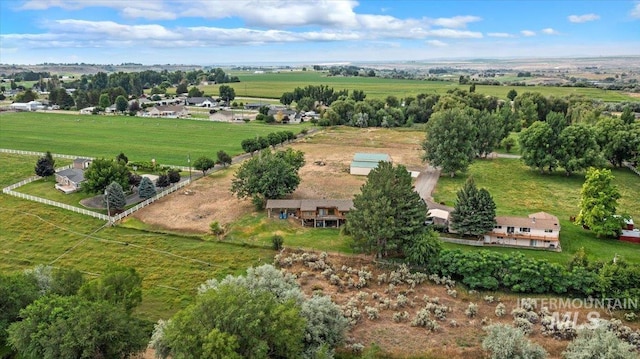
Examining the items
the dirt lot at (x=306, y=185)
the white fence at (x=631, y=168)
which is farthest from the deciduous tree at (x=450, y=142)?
the white fence at (x=631, y=168)

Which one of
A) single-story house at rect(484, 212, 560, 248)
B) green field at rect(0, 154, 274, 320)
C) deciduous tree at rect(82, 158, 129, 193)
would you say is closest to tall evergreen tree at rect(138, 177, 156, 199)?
deciduous tree at rect(82, 158, 129, 193)

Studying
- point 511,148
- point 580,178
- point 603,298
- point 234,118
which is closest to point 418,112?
point 511,148

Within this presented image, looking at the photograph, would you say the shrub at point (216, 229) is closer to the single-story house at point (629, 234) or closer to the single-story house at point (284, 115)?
the single-story house at point (629, 234)

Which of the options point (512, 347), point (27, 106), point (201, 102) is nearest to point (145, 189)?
point (512, 347)

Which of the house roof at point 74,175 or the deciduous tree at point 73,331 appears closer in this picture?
the deciduous tree at point 73,331

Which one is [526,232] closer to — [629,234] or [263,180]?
[629,234]
